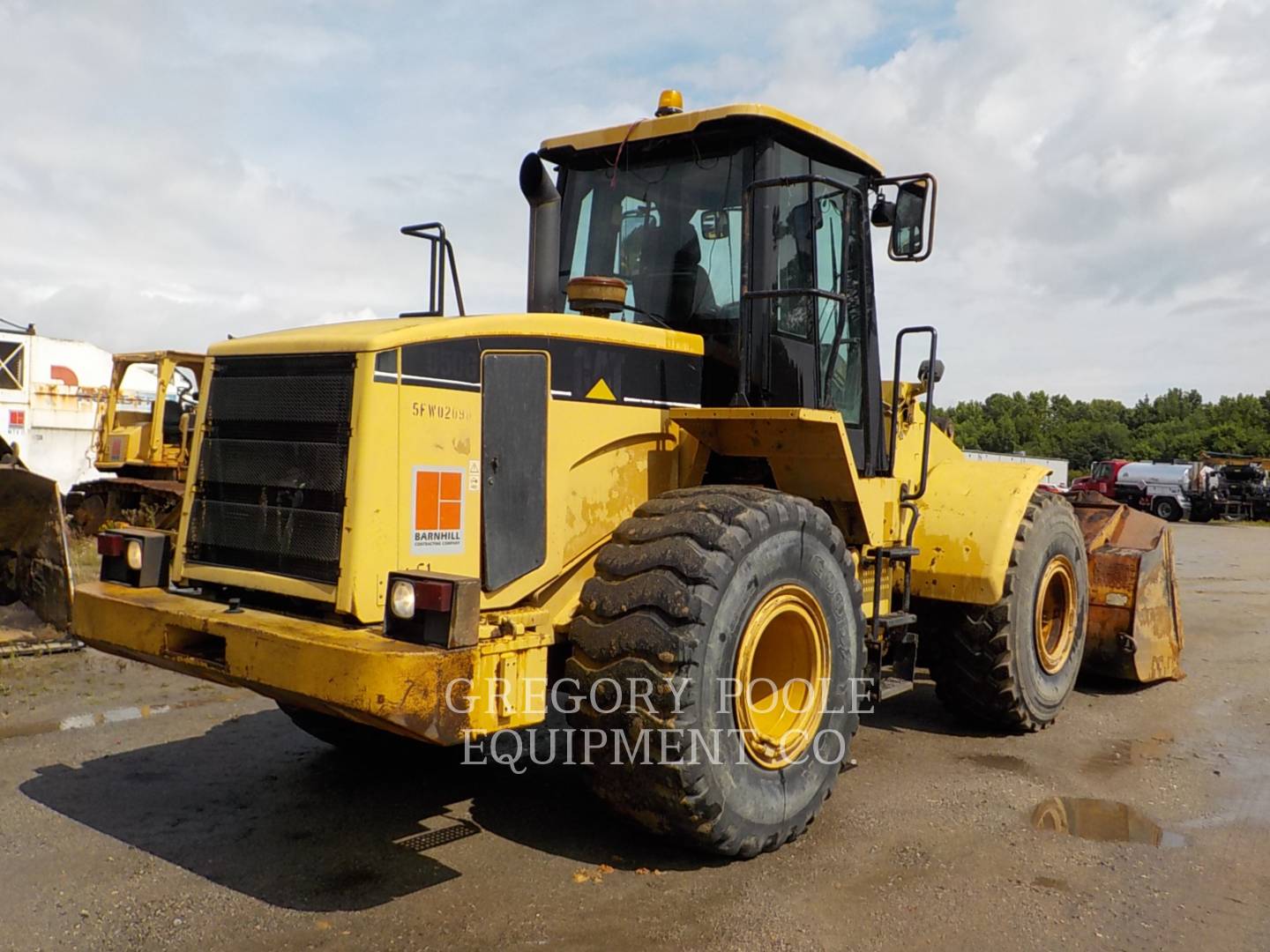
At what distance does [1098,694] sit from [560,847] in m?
4.90

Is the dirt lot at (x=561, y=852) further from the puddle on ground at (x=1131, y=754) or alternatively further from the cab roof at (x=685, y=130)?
the cab roof at (x=685, y=130)

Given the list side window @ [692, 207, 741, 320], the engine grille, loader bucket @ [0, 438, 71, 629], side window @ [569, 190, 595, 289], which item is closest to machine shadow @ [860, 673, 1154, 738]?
side window @ [692, 207, 741, 320]

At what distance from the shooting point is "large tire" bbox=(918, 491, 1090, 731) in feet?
20.9

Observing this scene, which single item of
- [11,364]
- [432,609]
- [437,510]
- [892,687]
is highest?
[11,364]

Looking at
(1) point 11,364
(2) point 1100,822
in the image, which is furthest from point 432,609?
(1) point 11,364

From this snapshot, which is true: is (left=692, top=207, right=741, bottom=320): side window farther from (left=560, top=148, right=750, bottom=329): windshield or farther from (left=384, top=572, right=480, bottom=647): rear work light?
(left=384, top=572, right=480, bottom=647): rear work light

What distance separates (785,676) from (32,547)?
556cm

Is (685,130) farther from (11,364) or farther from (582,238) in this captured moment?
(11,364)

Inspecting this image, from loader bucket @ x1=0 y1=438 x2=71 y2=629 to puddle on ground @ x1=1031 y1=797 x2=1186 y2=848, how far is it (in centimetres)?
634

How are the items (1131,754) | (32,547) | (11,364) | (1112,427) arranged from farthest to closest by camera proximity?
1. (1112,427)
2. (11,364)
3. (32,547)
4. (1131,754)

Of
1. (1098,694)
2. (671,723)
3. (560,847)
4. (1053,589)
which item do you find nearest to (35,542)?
(560,847)

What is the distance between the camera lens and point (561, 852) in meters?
4.52

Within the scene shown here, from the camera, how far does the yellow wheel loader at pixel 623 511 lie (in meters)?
4.05

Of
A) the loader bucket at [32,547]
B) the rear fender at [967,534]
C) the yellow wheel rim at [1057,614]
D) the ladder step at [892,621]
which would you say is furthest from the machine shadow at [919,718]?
the loader bucket at [32,547]
